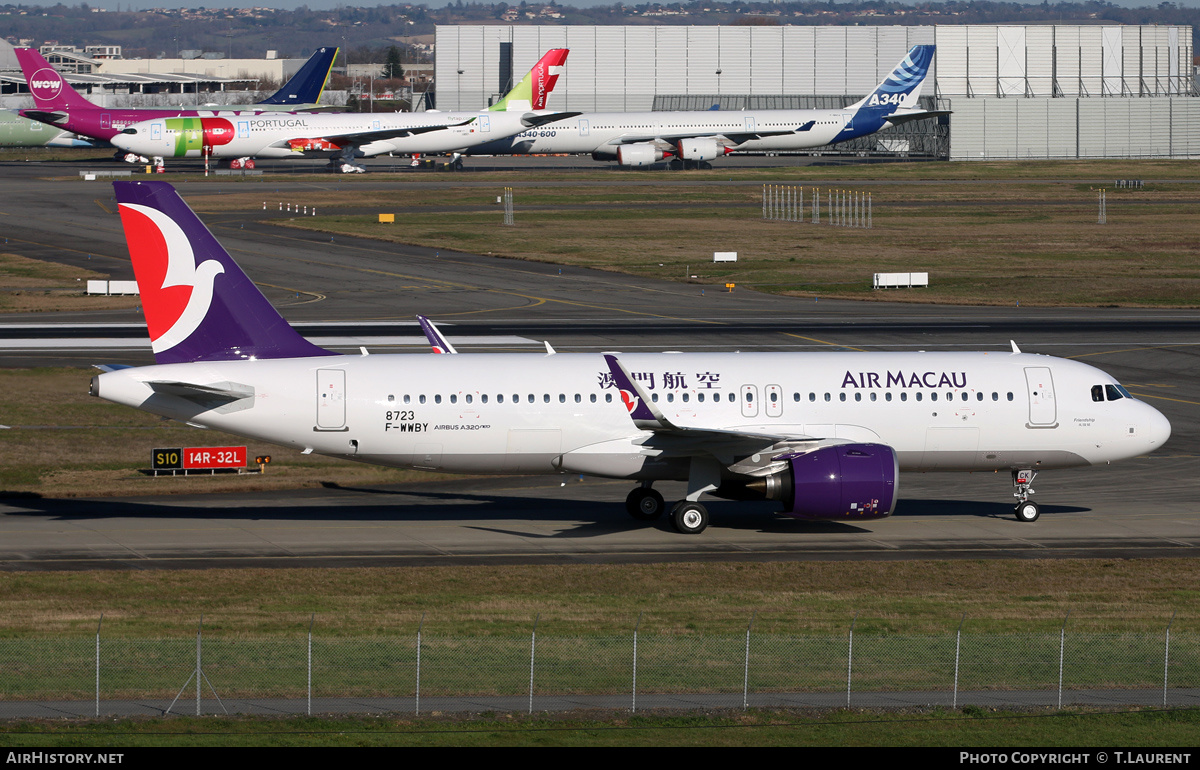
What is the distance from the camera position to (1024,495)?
134ft

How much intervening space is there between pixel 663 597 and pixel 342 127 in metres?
137

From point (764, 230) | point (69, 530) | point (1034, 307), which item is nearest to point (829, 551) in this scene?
point (69, 530)

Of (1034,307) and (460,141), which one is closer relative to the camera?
(1034,307)

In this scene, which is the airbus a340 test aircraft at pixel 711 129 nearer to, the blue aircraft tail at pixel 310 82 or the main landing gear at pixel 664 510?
the blue aircraft tail at pixel 310 82

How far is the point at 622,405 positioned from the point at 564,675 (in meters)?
14.7

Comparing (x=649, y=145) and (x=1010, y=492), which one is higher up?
(x=649, y=145)

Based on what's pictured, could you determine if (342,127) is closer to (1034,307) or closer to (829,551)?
(1034,307)

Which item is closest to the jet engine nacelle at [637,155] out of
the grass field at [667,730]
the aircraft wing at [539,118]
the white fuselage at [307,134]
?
the aircraft wing at [539,118]

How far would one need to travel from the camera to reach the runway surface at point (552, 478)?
123ft

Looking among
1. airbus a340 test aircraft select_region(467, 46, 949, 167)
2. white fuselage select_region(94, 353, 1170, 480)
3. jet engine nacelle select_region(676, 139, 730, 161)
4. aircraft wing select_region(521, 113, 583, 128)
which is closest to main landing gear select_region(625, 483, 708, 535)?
white fuselage select_region(94, 353, 1170, 480)

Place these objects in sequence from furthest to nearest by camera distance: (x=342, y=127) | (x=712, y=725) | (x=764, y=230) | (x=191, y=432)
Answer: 1. (x=342, y=127)
2. (x=764, y=230)
3. (x=191, y=432)
4. (x=712, y=725)

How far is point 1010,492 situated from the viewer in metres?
45.9

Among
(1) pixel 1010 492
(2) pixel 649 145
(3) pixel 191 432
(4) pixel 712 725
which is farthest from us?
(2) pixel 649 145

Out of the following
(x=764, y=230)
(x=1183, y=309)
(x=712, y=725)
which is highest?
(x=764, y=230)
